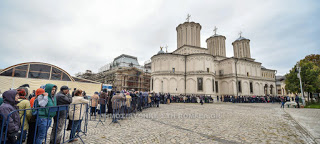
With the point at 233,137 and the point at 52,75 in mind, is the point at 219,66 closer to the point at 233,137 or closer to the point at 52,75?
the point at 233,137

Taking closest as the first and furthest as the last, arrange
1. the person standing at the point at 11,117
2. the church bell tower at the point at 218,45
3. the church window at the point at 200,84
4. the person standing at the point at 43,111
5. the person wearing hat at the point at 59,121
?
the person standing at the point at 11,117, the person standing at the point at 43,111, the person wearing hat at the point at 59,121, the church window at the point at 200,84, the church bell tower at the point at 218,45

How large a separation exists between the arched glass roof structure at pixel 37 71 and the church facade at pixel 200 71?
55.9ft

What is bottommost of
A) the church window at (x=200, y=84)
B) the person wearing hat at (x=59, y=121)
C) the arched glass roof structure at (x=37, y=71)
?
the person wearing hat at (x=59, y=121)

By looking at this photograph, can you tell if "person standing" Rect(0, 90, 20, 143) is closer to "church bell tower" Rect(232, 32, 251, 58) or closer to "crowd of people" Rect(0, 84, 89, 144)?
"crowd of people" Rect(0, 84, 89, 144)

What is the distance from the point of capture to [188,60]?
98.7 feet

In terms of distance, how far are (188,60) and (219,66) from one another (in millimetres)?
11055

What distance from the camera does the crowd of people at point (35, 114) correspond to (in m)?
2.73

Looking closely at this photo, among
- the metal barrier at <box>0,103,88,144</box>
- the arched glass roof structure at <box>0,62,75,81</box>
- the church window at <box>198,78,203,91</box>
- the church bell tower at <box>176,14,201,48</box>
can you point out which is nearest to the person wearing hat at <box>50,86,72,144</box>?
the metal barrier at <box>0,103,88,144</box>

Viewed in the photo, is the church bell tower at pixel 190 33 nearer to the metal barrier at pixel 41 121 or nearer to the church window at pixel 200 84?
the church window at pixel 200 84

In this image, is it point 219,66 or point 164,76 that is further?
point 219,66

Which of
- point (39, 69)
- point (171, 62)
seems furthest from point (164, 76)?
point (39, 69)

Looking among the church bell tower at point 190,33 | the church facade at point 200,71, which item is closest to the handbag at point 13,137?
the church facade at point 200,71

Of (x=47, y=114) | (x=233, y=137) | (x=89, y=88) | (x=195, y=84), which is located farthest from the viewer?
(x=195, y=84)

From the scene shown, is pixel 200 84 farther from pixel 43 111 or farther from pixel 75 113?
pixel 43 111
